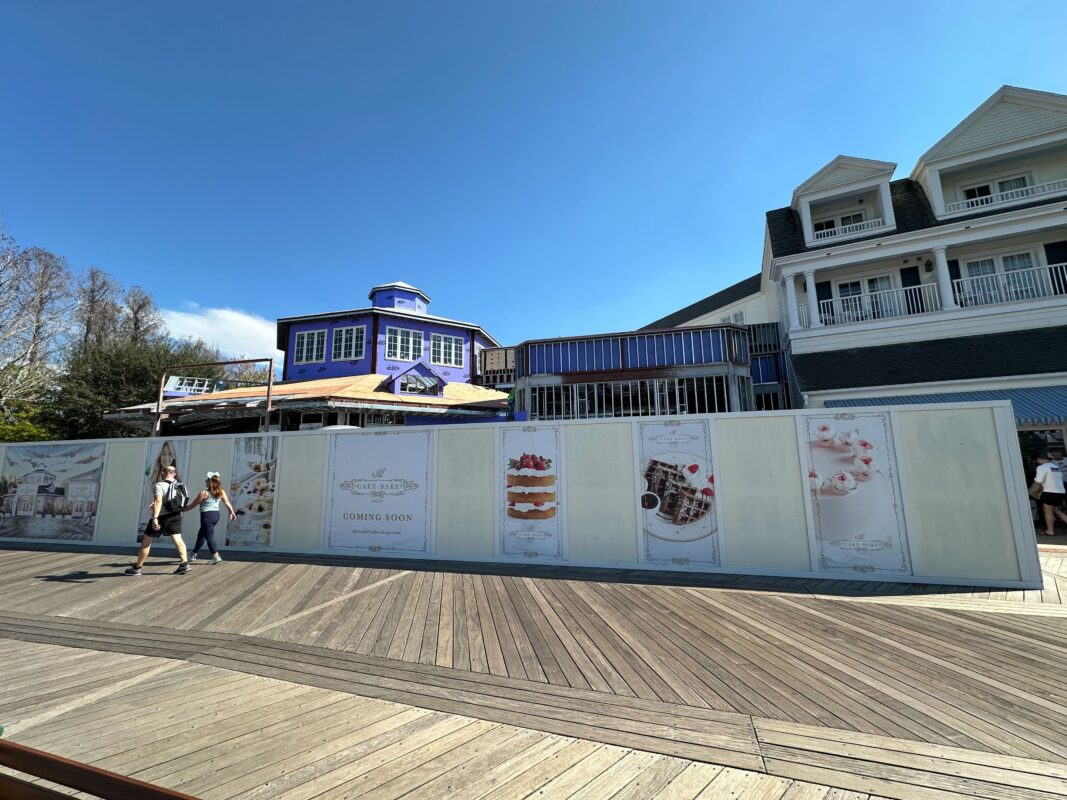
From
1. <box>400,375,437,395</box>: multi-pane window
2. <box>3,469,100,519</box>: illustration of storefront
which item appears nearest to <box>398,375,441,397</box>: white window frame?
<box>400,375,437,395</box>: multi-pane window

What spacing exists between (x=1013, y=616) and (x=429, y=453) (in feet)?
26.5

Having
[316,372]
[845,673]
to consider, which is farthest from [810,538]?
[316,372]

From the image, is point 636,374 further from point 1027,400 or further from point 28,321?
point 28,321

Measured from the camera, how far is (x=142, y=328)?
109 feet

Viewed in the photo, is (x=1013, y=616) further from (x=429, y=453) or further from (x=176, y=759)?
(x=429, y=453)

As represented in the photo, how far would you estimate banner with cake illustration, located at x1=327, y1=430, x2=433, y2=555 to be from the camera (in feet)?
27.0

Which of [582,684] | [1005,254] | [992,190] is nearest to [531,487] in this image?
[582,684]

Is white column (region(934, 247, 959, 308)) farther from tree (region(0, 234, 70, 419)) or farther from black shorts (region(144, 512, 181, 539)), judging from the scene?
tree (region(0, 234, 70, 419))

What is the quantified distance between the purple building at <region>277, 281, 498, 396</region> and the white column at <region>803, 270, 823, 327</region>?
15.3 metres

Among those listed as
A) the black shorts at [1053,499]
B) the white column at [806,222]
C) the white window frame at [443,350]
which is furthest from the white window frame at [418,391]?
the black shorts at [1053,499]

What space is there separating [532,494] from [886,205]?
18.0 m

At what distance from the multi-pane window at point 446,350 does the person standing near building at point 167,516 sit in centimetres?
1629

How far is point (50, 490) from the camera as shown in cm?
1014

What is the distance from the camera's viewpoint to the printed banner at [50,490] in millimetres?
9859
